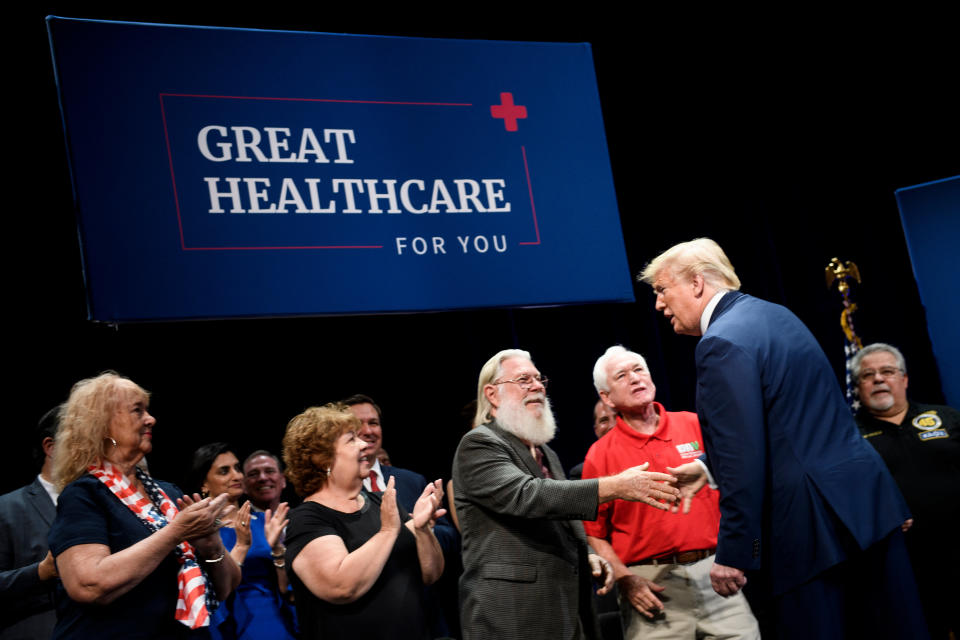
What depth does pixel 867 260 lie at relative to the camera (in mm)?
6605

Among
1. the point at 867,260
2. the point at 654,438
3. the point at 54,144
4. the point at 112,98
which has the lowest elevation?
the point at 654,438

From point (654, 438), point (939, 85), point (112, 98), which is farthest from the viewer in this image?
point (939, 85)

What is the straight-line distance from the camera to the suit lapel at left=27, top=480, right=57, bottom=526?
3400mm

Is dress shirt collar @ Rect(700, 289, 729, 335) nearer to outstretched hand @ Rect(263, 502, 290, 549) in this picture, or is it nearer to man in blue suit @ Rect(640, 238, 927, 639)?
man in blue suit @ Rect(640, 238, 927, 639)

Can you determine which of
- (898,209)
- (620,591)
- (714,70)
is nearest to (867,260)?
(898,209)

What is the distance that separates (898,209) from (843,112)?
0.88 m

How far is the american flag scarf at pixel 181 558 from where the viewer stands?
2521 mm

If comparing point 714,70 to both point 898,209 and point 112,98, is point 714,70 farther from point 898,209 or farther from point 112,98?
point 112,98

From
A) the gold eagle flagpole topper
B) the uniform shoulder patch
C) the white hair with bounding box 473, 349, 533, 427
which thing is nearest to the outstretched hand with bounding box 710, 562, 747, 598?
the white hair with bounding box 473, 349, 533, 427

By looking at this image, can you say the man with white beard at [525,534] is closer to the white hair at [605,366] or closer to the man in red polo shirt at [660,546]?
the man in red polo shirt at [660,546]

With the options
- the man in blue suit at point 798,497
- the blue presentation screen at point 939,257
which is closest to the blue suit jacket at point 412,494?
the man in blue suit at point 798,497

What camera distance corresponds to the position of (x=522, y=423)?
3.27 meters

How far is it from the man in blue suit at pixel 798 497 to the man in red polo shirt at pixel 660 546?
90 centimetres

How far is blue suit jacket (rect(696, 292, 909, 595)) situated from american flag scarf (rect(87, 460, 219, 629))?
4.70 ft
